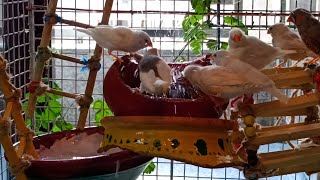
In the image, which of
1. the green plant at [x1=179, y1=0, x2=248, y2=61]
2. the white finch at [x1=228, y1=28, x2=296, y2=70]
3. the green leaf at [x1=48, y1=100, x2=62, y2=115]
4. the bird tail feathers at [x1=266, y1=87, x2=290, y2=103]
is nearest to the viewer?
the bird tail feathers at [x1=266, y1=87, x2=290, y2=103]

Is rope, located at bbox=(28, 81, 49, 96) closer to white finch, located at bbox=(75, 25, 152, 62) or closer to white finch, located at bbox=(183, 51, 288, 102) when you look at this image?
white finch, located at bbox=(75, 25, 152, 62)

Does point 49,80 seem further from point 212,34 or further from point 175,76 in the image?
point 175,76

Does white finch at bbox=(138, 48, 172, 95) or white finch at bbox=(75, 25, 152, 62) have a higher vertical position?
white finch at bbox=(75, 25, 152, 62)

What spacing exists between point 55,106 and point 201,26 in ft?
1.93

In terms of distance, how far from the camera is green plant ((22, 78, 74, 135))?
1.91 m

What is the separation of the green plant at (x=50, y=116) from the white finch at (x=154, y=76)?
866mm

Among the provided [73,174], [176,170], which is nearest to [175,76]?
[73,174]

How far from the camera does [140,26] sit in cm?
194

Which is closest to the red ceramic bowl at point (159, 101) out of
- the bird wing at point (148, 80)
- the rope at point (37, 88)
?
the bird wing at point (148, 80)

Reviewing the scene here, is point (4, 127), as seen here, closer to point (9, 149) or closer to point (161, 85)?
point (9, 149)

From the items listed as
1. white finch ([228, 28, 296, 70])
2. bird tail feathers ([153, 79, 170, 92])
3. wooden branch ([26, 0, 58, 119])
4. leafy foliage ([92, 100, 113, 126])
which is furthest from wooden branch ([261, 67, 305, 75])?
leafy foliage ([92, 100, 113, 126])

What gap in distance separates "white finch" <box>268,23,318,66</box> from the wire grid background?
387 millimetres

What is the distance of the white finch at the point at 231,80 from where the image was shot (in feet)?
3.23

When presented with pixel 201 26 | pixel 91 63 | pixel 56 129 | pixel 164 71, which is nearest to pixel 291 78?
pixel 164 71
